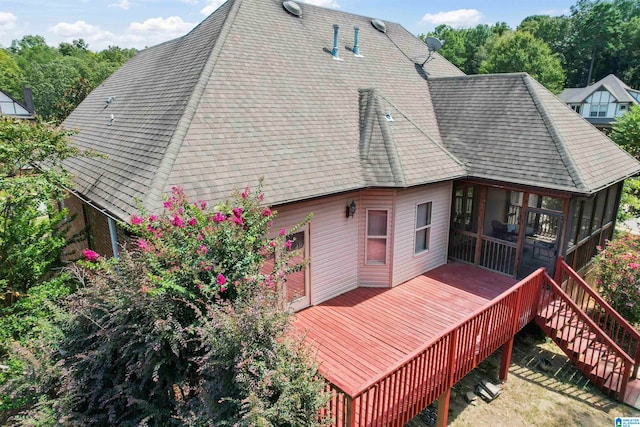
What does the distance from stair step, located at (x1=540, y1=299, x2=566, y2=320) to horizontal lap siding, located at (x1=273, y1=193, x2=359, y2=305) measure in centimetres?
424

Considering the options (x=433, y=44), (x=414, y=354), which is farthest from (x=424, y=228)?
(x=433, y=44)

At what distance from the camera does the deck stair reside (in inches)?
295

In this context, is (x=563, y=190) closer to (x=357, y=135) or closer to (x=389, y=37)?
(x=357, y=135)

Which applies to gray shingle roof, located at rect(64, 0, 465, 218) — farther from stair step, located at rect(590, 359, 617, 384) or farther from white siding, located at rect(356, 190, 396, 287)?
stair step, located at rect(590, 359, 617, 384)

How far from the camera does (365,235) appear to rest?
915 centimetres

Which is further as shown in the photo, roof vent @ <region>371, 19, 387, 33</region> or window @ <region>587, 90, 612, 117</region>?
window @ <region>587, 90, 612, 117</region>

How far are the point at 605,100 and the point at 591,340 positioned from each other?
4728 centimetres

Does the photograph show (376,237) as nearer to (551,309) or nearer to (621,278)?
(551,309)

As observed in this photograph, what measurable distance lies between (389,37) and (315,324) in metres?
12.1

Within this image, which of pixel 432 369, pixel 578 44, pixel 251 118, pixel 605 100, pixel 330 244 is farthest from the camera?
pixel 578 44

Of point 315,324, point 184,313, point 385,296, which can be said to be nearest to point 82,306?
point 184,313

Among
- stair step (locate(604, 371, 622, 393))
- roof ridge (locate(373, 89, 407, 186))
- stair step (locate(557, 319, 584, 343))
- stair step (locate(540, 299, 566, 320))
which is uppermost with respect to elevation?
roof ridge (locate(373, 89, 407, 186))

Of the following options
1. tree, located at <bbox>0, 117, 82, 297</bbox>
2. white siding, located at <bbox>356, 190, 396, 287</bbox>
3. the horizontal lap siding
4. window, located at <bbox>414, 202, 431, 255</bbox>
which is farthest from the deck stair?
tree, located at <bbox>0, 117, 82, 297</bbox>

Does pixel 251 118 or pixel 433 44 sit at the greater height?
pixel 433 44
